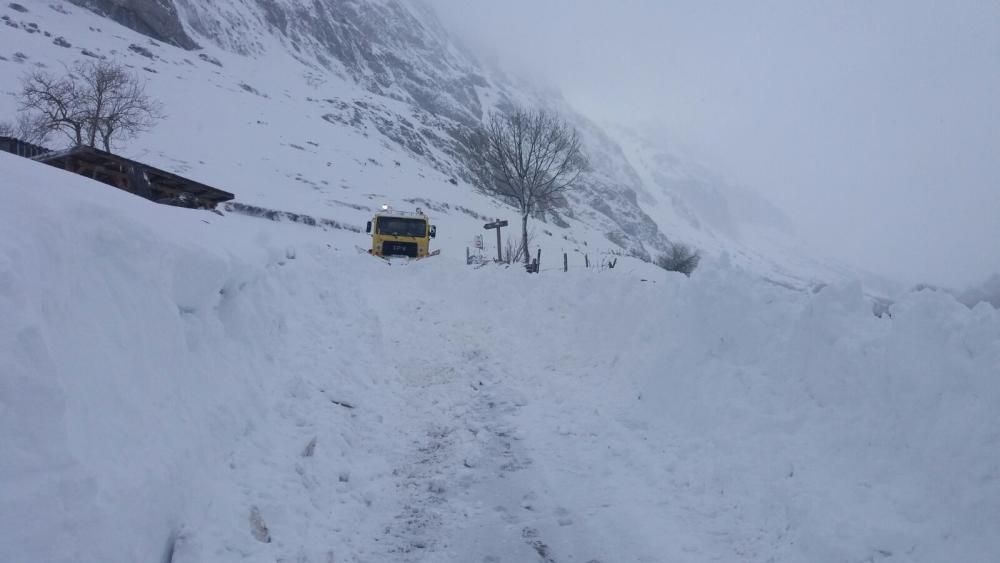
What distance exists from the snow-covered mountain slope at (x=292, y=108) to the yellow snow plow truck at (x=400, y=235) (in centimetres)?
1060

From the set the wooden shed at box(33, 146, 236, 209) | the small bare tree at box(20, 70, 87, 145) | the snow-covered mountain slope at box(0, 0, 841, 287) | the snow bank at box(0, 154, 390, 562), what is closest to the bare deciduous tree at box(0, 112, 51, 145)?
the small bare tree at box(20, 70, 87, 145)

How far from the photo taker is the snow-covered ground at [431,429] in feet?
10.5

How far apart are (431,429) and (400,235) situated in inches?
603

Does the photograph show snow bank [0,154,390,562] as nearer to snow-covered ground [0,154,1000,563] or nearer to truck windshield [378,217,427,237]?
snow-covered ground [0,154,1000,563]

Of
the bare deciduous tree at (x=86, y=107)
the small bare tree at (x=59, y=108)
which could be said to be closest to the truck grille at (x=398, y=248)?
the bare deciduous tree at (x=86, y=107)

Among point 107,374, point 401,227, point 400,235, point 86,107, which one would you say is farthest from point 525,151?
point 107,374

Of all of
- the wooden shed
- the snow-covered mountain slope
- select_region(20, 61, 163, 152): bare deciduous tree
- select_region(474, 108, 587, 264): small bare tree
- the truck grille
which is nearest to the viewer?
the wooden shed

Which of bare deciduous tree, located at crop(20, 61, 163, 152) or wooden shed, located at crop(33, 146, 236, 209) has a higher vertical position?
bare deciduous tree, located at crop(20, 61, 163, 152)

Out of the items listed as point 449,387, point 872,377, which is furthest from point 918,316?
point 449,387

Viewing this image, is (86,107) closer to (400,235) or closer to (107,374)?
(400,235)

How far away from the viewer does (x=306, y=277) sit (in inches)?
395

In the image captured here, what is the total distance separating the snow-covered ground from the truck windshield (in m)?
13.2

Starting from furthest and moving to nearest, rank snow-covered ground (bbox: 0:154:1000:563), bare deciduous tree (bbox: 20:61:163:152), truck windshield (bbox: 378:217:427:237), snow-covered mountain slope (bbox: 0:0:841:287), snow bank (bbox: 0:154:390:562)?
snow-covered mountain slope (bbox: 0:0:841:287), bare deciduous tree (bbox: 20:61:163:152), truck windshield (bbox: 378:217:427:237), snow-covered ground (bbox: 0:154:1000:563), snow bank (bbox: 0:154:390:562)

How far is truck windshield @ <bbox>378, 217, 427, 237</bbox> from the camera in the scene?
21359 mm
